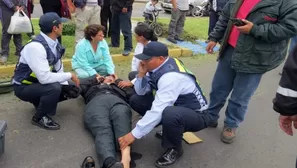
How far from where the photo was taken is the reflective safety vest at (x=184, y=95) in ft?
9.65

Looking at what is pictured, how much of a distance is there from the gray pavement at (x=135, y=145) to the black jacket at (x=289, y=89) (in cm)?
150

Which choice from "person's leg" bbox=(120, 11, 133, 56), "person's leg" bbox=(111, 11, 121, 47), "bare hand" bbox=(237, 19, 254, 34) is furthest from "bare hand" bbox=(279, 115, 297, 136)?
"person's leg" bbox=(111, 11, 121, 47)

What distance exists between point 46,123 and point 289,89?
2624mm

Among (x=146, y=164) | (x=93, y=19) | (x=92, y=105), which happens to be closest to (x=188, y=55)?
(x=93, y=19)

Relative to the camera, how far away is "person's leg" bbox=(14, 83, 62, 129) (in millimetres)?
3510

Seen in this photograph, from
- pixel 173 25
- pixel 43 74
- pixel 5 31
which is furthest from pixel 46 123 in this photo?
pixel 173 25

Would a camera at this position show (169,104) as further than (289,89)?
Yes

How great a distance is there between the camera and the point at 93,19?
623 centimetres

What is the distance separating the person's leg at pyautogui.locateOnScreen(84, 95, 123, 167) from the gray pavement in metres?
0.19

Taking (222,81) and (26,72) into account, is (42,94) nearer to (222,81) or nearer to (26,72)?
(26,72)

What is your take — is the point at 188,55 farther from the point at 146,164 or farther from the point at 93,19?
the point at 146,164

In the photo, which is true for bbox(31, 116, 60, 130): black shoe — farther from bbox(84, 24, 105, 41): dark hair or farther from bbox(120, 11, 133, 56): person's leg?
bbox(120, 11, 133, 56): person's leg

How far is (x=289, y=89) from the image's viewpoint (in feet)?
5.81

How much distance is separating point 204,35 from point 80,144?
6477 millimetres
